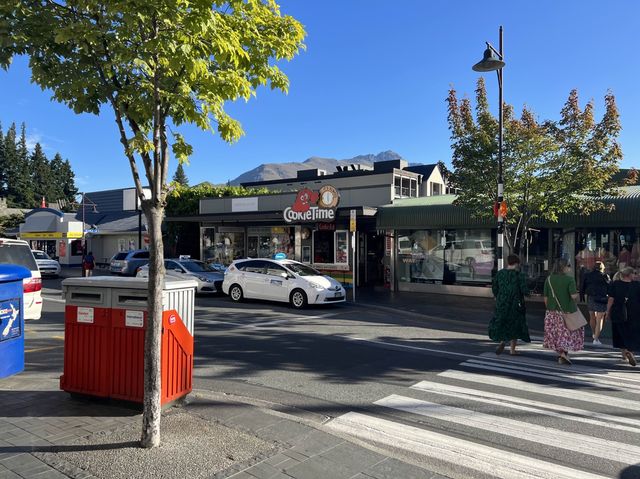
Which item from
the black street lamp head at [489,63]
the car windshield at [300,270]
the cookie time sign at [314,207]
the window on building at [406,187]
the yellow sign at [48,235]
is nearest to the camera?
the black street lamp head at [489,63]

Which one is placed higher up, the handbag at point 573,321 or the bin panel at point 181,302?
the bin panel at point 181,302

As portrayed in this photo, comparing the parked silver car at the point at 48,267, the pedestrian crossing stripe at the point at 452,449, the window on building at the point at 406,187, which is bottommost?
the pedestrian crossing stripe at the point at 452,449

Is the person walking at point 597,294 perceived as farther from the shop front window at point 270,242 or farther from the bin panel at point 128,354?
the shop front window at point 270,242

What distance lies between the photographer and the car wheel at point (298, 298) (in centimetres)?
1506

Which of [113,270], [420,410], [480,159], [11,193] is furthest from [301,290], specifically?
[11,193]

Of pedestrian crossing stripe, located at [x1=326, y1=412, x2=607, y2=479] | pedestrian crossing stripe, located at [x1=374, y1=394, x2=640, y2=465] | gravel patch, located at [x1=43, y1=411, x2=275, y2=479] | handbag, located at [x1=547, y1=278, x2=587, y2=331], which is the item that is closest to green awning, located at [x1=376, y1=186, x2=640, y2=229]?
handbag, located at [x1=547, y1=278, x2=587, y2=331]

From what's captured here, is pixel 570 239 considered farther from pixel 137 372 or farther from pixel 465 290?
pixel 137 372

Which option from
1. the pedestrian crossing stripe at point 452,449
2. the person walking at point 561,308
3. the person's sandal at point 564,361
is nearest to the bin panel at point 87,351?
the pedestrian crossing stripe at point 452,449

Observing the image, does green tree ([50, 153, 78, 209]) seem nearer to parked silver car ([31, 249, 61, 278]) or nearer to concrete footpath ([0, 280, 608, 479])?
parked silver car ([31, 249, 61, 278])

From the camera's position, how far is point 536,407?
19.1ft

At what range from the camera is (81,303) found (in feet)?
17.8

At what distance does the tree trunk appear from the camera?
4.13m

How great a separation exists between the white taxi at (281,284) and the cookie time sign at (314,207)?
4.42m

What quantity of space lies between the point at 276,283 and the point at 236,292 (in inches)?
72.4
